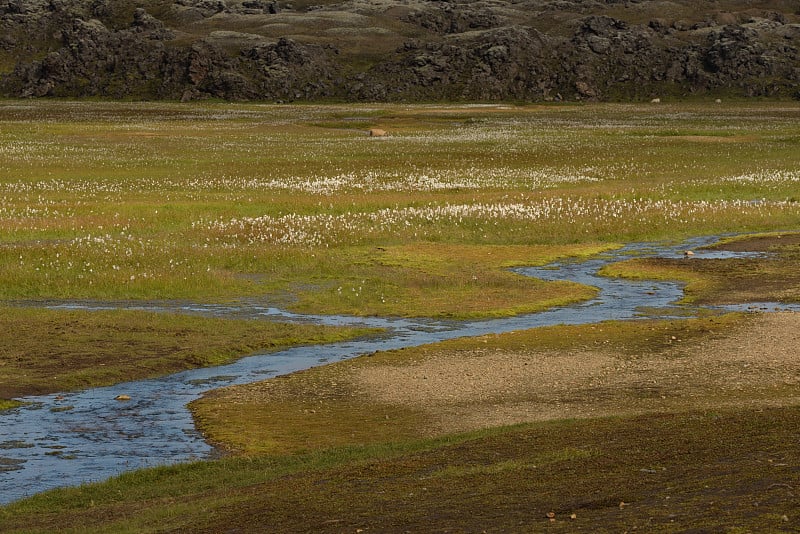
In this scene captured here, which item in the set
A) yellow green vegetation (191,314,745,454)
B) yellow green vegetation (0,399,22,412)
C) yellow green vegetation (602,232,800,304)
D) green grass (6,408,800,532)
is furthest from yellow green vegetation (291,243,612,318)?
green grass (6,408,800,532)

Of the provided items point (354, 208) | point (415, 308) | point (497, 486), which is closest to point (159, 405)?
point (497, 486)

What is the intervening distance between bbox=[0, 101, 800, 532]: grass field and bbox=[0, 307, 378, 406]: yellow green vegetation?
0.11 meters

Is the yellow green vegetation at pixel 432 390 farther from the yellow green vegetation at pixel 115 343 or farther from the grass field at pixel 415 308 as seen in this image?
the yellow green vegetation at pixel 115 343

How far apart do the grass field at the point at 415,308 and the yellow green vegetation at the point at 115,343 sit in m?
0.11

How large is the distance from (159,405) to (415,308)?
11.3 meters

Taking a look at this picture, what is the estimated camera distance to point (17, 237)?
41500mm

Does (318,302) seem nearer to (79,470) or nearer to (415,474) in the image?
(79,470)

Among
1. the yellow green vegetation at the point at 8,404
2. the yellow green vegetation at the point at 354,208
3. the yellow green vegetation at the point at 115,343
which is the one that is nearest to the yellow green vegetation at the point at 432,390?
the yellow green vegetation at the point at 115,343

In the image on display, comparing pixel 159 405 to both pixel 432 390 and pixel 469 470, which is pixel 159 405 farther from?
pixel 469 470

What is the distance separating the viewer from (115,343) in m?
26.0

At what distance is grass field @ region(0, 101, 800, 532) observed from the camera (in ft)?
40.5

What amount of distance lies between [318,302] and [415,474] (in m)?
18.2

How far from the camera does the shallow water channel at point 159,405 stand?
57.1 ft

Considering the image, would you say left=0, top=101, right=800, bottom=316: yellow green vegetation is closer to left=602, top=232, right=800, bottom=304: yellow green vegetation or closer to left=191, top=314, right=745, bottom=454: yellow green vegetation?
left=602, top=232, right=800, bottom=304: yellow green vegetation
